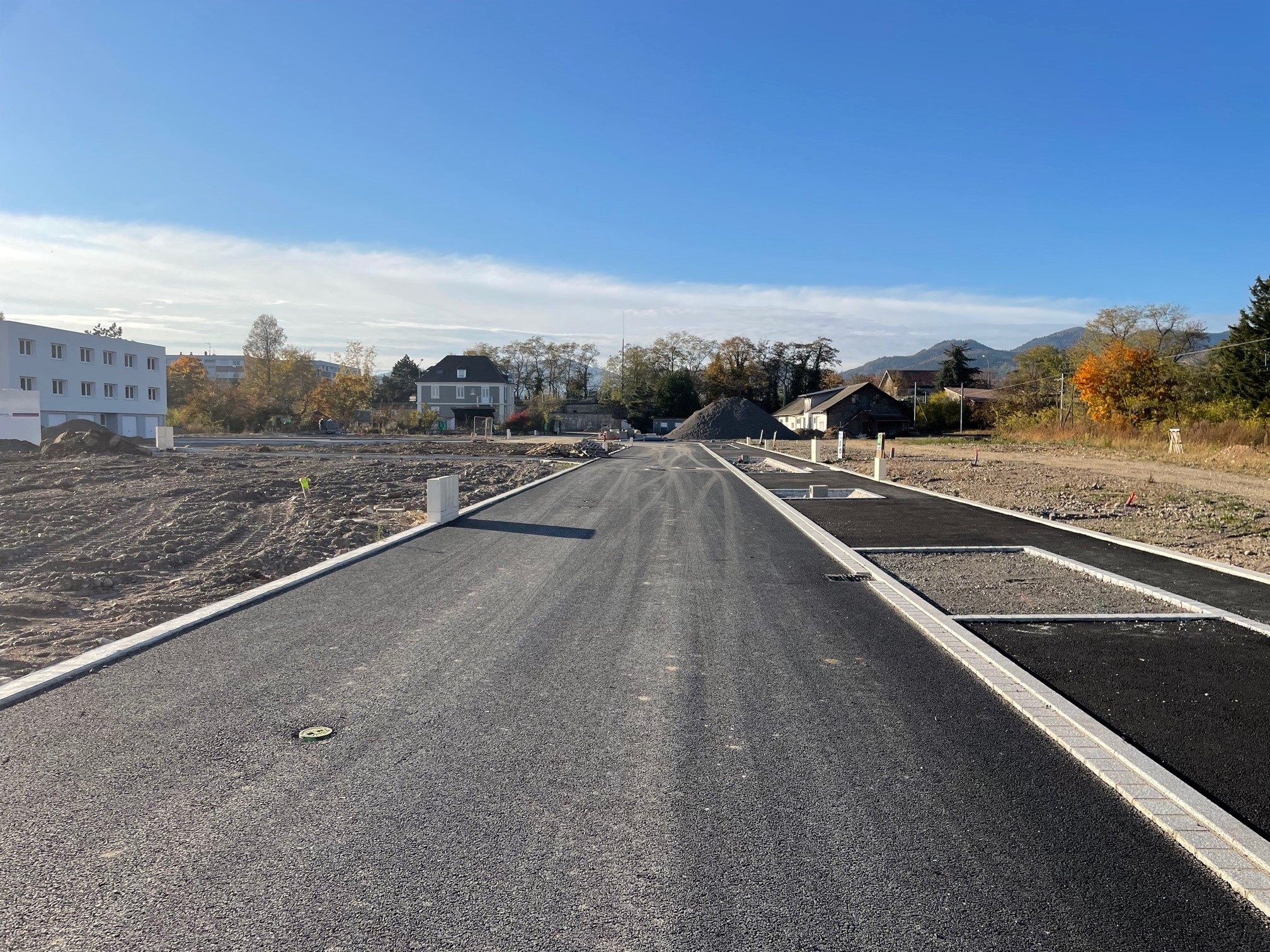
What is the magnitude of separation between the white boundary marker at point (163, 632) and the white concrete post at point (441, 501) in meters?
1.95

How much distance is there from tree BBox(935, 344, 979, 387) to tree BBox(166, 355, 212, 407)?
3120 inches

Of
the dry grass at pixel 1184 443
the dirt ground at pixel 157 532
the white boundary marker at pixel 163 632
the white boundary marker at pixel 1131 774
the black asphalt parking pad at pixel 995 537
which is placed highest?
the dry grass at pixel 1184 443

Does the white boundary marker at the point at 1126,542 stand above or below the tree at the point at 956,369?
below

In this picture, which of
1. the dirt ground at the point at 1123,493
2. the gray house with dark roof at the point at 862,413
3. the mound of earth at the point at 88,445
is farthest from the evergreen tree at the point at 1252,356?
the mound of earth at the point at 88,445

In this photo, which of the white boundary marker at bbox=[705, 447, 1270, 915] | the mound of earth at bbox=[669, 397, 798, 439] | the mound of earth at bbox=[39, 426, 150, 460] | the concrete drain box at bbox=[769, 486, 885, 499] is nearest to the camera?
the white boundary marker at bbox=[705, 447, 1270, 915]

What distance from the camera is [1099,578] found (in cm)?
949

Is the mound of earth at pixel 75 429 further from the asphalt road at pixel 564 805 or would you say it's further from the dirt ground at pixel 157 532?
the asphalt road at pixel 564 805

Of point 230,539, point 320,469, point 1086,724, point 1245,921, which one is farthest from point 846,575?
point 320,469

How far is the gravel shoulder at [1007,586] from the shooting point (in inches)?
317

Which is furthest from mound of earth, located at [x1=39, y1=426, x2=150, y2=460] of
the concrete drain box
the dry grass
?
the dry grass

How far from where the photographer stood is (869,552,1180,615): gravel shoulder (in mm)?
8062

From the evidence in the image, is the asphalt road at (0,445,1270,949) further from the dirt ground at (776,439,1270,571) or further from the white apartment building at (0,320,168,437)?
the white apartment building at (0,320,168,437)

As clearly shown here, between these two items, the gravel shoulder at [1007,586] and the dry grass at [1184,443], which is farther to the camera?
the dry grass at [1184,443]

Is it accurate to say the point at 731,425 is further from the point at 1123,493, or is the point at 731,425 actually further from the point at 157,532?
the point at 157,532
